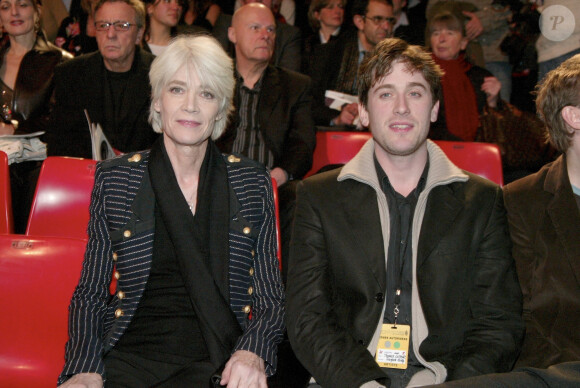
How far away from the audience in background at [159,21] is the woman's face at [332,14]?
57.8 inches

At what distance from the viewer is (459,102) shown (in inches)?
192

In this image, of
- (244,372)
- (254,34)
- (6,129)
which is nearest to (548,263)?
(244,372)

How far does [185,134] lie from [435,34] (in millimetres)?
3042

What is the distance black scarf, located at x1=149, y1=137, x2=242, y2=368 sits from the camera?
2.39m

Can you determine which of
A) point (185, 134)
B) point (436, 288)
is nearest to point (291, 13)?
point (185, 134)

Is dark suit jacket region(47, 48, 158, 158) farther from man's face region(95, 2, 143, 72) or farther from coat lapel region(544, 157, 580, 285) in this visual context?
coat lapel region(544, 157, 580, 285)

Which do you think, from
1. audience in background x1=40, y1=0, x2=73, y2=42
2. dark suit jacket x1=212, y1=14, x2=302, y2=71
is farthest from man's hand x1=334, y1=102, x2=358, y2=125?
audience in background x1=40, y1=0, x2=73, y2=42

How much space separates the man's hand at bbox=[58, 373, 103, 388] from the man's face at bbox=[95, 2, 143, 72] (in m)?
2.68

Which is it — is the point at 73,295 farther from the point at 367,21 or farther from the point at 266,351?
the point at 367,21

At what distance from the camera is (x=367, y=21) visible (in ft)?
18.0

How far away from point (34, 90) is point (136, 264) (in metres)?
2.79

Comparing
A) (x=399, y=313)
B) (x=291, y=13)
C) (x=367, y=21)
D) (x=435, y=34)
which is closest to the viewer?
(x=399, y=313)

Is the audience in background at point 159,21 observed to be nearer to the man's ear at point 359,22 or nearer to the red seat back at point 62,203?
the man's ear at point 359,22

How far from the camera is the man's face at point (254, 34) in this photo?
181 inches
